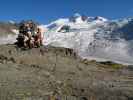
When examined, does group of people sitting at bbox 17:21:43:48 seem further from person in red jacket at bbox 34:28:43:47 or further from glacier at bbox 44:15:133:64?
glacier at bbox 44:15:133:64

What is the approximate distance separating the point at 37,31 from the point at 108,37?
480 ft

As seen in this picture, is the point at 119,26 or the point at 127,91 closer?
the point at 127,91

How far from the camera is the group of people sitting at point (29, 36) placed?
22.9 meters

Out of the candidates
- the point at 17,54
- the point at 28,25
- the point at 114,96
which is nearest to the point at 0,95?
the point at 114,96

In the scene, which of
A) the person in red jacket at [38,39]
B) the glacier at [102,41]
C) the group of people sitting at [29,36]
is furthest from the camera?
the glacier at [102,41]

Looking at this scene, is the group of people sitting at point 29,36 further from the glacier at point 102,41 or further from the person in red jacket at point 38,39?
the glacier at point 102,41

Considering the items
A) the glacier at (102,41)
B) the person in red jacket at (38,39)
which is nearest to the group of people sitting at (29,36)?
the person in red jacket at (38,39)

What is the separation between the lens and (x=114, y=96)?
9.23m

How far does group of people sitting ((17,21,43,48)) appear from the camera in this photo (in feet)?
75.0

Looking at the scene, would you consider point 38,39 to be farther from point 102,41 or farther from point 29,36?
point 102,41

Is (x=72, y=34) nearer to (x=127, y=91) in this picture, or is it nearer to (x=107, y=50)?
(x=107, y=50)

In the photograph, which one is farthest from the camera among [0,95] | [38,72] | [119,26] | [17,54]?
[119,26]

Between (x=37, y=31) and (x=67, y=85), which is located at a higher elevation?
(x=37, y=31)

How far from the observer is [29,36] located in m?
23.8
